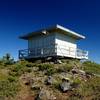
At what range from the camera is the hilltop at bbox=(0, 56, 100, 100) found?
17.3 meters

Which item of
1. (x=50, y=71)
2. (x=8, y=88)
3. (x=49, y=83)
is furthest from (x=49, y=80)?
(x=8, y=88)

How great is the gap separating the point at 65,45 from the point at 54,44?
289cm

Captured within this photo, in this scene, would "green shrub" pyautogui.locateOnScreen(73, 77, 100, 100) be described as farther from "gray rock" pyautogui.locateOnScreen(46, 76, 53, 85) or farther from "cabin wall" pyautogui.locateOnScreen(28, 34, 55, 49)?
"cabin wall" pyautogui.locateOnScreen(28, 34, 55, 49)

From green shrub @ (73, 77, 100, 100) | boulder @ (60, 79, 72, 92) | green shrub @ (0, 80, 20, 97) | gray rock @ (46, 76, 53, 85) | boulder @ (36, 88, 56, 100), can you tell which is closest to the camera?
boulder @ (36, 88, 56, 100)

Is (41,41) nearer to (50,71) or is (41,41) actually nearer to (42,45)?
(42,45)

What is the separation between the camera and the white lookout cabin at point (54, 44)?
1190 inches

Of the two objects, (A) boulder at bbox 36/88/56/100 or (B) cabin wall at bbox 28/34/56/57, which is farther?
(B) cabin wall at bbox 28/34/56/57

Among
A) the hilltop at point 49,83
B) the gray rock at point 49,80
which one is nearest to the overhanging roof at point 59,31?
the hilltop at point 49,83

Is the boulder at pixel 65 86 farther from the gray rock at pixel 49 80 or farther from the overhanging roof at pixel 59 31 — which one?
the overhanging roof at pixel 59 31

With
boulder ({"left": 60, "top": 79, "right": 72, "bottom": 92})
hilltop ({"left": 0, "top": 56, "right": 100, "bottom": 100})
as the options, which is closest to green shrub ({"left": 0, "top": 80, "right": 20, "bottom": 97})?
hilltop ({"left": 0, "top": 56, "right": 100, "bottom": 100})

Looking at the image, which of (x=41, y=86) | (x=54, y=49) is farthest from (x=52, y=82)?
(x=54, y=49)

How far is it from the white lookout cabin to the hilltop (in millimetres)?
5821

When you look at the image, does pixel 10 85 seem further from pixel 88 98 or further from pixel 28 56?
pixel 28 56

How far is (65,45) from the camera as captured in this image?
32250mm
